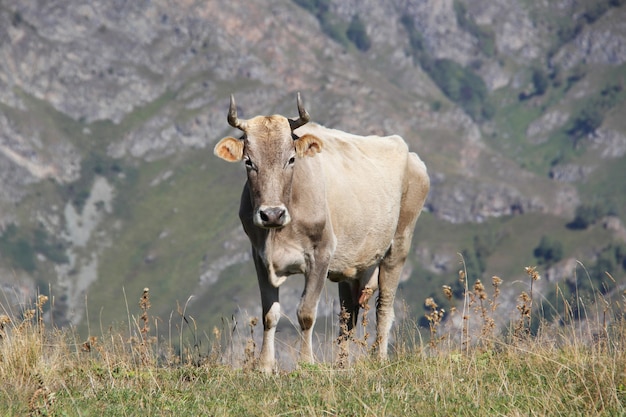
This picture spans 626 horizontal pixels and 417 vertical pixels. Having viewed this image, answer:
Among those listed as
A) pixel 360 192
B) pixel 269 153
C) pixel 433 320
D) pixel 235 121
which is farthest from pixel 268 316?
pixel 360 192

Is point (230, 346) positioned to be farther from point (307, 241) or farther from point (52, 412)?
point (52, 412)

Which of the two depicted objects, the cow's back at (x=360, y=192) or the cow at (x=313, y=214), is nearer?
the cow at (x=313, y=214)

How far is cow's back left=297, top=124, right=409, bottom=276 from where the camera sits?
→ 1634cm

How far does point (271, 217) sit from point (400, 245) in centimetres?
562

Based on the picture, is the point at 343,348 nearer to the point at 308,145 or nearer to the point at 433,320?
the point at 433,320

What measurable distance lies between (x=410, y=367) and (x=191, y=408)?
10.9ft

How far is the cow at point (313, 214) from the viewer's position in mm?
14320

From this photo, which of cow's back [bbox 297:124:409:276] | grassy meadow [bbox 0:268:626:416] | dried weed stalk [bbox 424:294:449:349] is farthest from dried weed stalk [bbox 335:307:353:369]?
cow's back [bbox 297:124:409:276]

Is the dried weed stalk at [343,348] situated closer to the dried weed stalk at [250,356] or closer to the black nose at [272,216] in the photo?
the dried weed stalk at [250,356]

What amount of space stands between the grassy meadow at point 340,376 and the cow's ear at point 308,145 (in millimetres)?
2863

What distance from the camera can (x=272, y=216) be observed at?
13.7m

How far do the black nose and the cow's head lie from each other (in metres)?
0.01

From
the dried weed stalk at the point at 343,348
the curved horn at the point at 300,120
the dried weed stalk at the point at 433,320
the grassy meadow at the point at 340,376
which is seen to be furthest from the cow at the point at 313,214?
the dried weed stalk at the point at 433,320

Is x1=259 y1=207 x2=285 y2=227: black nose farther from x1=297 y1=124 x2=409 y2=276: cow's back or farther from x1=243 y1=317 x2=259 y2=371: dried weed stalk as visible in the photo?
x1=297 y1=124 x2=409 y2=276: cow's back
